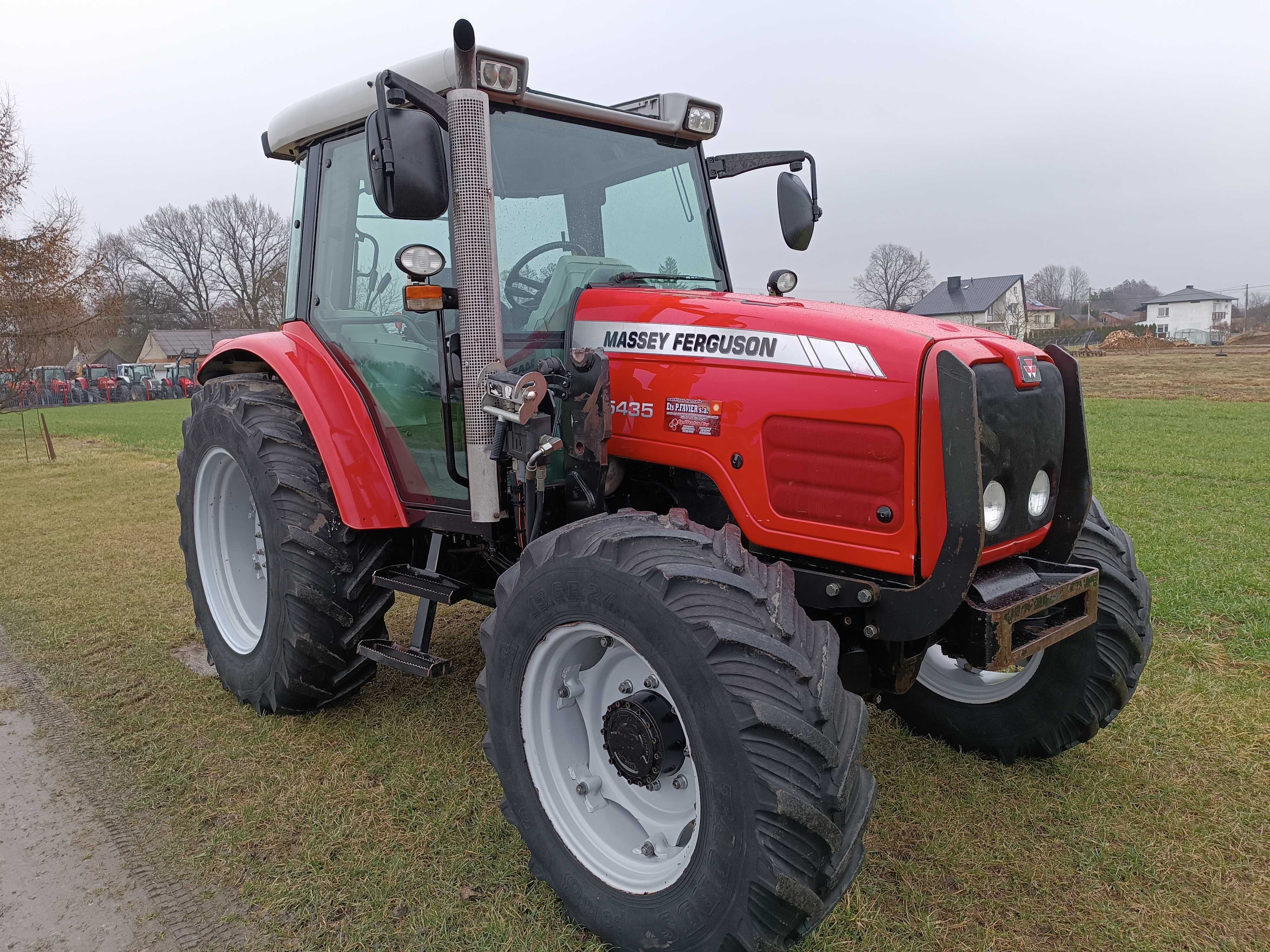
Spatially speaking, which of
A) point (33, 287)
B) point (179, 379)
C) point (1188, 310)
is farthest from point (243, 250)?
point (1188, 310)

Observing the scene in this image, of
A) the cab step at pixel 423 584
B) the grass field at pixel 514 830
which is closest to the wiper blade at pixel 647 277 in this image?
the cab step at pixel 423 584

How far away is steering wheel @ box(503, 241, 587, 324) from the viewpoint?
304 cm

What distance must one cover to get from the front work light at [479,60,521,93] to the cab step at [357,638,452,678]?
195 cm

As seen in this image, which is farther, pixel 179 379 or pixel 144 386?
pixel 179 379

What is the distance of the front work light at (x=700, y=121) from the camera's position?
353 centimetres

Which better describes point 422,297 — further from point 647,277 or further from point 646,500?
point 646,500

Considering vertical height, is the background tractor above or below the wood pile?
below

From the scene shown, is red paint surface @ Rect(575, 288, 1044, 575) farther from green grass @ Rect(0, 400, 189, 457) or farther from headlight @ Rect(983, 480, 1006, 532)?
green grass @ Rect(0, 400, 189, 457)

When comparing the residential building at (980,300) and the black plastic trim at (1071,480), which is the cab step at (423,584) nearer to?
the black plastic trim at (1071,480)

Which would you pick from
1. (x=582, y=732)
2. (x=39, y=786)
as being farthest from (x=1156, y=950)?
(x=39, y=786)

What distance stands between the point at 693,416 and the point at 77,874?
8.04 ft

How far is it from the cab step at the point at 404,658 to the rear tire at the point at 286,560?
10 centimetres

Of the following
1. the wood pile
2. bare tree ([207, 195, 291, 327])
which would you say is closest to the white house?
the wood pile

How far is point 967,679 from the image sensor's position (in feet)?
11.3
